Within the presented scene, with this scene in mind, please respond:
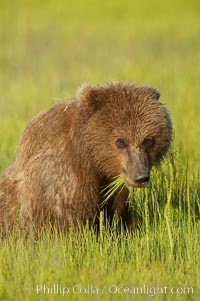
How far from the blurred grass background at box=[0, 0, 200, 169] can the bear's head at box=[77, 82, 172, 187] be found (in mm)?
1973

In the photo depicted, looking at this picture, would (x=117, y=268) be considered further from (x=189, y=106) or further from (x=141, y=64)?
(x=141, y=64)

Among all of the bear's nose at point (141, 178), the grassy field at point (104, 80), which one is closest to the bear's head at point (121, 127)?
the bear's nose at point (141, 178)

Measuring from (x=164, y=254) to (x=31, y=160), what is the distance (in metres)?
1.05

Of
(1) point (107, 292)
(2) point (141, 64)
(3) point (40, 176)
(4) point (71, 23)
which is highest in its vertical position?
(4) point (71, 23)

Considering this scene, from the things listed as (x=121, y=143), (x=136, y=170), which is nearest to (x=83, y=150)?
(x=121, y=143)

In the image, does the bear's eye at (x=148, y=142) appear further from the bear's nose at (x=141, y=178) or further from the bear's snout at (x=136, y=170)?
the bear's nose at (x=141, y=178)

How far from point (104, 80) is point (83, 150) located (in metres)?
7.36

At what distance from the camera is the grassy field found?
14.9 feet

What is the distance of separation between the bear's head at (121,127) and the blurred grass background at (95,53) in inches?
77.7

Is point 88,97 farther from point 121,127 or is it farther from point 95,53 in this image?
point 95,53

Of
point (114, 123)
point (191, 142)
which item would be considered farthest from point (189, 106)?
point (114, 123)

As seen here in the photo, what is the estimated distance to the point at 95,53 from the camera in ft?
53.2

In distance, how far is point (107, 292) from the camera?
4328 millimetres

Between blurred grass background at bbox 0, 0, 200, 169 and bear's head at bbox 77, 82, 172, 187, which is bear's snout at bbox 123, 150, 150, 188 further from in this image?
blurred grass background at bbox 0, 0, 200, 169
